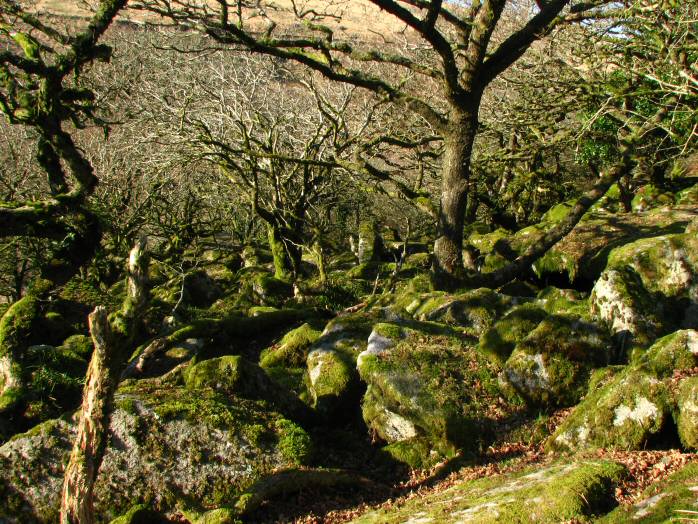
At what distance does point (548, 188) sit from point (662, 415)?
13.8m

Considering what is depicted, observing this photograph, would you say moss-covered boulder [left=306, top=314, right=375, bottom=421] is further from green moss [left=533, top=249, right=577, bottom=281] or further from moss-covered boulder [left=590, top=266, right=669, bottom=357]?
green moss [left=533, top=249, right=577, bottom=281]

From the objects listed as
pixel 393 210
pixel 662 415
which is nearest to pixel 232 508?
pixel 662 415

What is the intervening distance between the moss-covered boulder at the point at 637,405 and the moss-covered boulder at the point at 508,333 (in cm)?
170

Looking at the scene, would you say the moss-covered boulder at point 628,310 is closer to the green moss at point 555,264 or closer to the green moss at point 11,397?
the green moss at point 555,264

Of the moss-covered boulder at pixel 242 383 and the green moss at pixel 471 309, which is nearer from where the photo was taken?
the moss-covered boulder at pixel 242 383

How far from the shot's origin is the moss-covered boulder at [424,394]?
616 centimetres

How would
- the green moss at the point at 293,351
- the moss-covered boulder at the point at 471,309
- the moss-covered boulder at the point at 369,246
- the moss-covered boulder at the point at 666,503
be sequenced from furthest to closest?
1. the moss-covered boulder at the point at 369,246
2. the green moss at the point at 293,351
3. the moss-covered boulder at the point at 471,309
4. the moss-covered boulder at the point at 666,503

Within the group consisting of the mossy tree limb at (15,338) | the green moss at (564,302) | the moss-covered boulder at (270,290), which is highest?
the moss-covered boulder at (270,290)

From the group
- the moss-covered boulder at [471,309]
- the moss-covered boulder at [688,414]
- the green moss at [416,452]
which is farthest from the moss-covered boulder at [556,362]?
the moss-covered boulder at [471,309]

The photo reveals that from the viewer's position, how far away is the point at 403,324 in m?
7.84

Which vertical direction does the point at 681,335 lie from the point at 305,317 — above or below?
below

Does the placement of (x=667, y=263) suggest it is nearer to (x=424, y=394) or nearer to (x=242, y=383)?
(x=424, y=394)

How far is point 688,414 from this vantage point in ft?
15.0

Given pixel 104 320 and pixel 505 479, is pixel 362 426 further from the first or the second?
pixel 104 320
